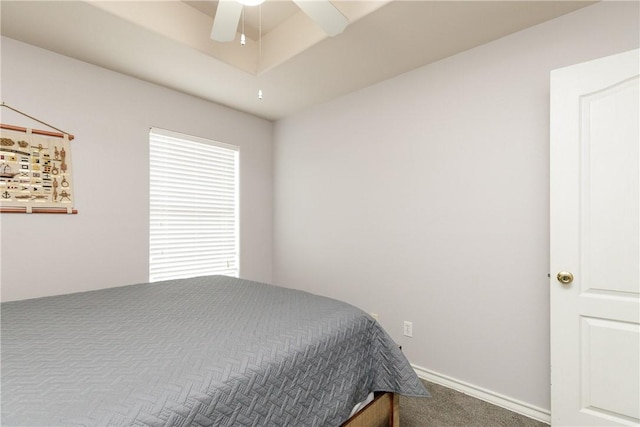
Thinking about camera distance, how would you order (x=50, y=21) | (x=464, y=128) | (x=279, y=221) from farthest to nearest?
(x=279, y=221) < (x=464, y=128) < (x=50, y=21)

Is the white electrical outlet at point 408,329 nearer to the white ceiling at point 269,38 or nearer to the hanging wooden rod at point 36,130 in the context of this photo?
the white ceiling at point 269,38

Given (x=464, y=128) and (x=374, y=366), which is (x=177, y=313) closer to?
(x=374, y=366)

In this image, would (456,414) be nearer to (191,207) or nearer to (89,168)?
(191,207)

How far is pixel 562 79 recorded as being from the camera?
1.76m

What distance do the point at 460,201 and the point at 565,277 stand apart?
2.60ft

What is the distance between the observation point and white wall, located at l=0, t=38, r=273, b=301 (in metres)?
2.18

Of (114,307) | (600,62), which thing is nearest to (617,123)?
(600,62)

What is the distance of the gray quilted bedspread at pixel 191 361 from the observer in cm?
88

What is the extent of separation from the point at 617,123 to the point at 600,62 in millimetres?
342

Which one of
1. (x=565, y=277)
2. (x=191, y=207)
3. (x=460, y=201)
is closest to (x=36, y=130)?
(x=191, y=207)

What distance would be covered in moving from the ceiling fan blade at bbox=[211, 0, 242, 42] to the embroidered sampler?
1532 mm

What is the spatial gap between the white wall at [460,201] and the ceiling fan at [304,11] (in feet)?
3.69

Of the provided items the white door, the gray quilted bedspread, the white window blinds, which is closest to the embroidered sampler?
the white window blinds

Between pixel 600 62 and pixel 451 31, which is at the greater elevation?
pixel 451 31
